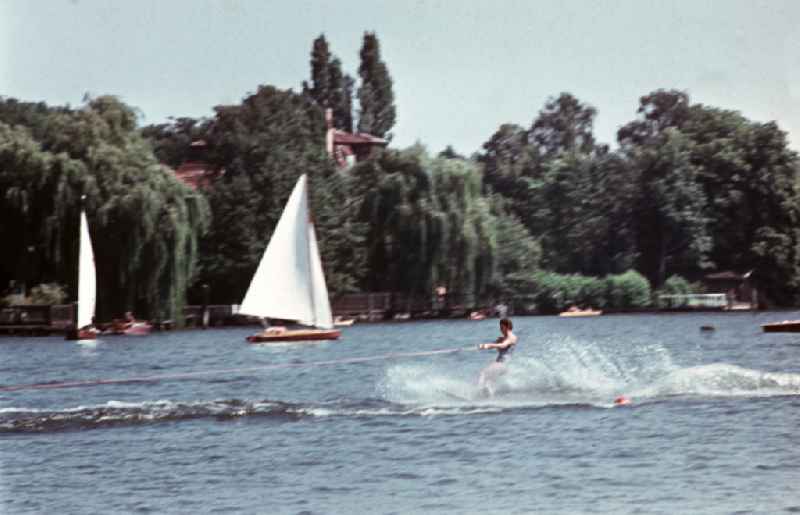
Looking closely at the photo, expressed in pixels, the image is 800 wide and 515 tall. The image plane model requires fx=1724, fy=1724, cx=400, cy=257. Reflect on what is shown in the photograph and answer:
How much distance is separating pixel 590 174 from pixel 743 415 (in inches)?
4316

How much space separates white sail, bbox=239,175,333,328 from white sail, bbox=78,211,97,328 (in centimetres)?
939

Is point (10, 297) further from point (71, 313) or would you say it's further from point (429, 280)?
point (429, 280)

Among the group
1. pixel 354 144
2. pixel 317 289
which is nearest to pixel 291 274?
pixel 317 289

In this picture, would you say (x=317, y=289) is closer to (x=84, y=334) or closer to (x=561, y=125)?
(x=84, y=334)

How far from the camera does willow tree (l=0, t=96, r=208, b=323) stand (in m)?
77.0

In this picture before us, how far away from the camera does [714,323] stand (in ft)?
315

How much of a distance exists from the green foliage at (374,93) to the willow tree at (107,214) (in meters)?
69.7

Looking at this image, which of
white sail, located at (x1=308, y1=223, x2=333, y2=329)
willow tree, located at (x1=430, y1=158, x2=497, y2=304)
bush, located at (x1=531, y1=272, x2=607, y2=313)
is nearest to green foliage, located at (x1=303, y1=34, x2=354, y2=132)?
bush, located at (x1=531, y1=272, x2=607, y2=313)

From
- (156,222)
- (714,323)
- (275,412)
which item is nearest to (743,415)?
(275,412)

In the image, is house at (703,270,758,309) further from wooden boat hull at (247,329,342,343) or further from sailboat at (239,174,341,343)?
sailboat at (239,174,341,343)

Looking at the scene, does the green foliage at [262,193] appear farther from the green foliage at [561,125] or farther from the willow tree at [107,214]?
the green foliage at [561,125]

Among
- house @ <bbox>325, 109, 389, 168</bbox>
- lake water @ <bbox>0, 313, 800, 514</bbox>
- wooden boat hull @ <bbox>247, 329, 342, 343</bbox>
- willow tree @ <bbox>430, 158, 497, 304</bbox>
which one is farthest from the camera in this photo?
house @ <bbox>325, 109, 389, 168</bbox>

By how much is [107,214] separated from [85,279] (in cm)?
444

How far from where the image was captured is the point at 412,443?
29.4 meters
